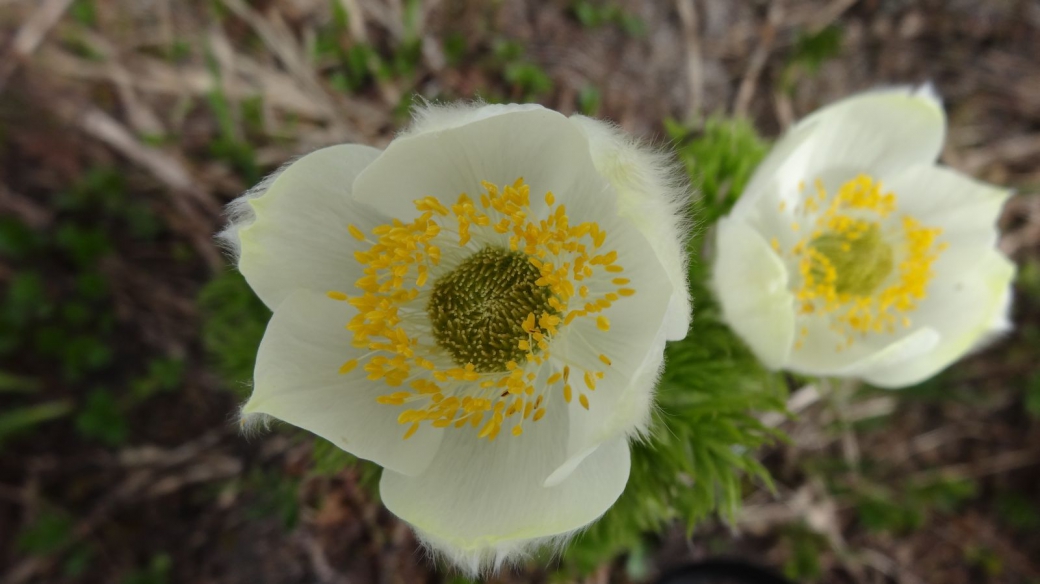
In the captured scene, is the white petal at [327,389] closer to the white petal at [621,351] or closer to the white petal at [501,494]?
the white petal at [501,494]

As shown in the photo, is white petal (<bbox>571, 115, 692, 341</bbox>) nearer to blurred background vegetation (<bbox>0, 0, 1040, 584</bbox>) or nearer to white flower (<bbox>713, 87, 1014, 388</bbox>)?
white flower (<bbox>713, 87, 1014, 388</bbox>)

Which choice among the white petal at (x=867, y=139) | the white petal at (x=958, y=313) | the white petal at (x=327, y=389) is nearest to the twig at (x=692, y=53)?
the white petal at (x=867, y=139)

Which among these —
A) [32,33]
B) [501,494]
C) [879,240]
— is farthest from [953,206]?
[32,33]

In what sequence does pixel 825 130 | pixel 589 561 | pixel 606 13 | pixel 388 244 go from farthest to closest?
pixel 606 13, pixel 589 561, pixel 825 130, pixel 388 244

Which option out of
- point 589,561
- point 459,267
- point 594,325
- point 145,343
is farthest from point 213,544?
point 594,325

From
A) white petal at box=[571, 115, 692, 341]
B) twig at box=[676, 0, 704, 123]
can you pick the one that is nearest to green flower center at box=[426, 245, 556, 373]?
white petal at box=[571, 115, 692, 341]

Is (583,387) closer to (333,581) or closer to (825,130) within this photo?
(825,130)
